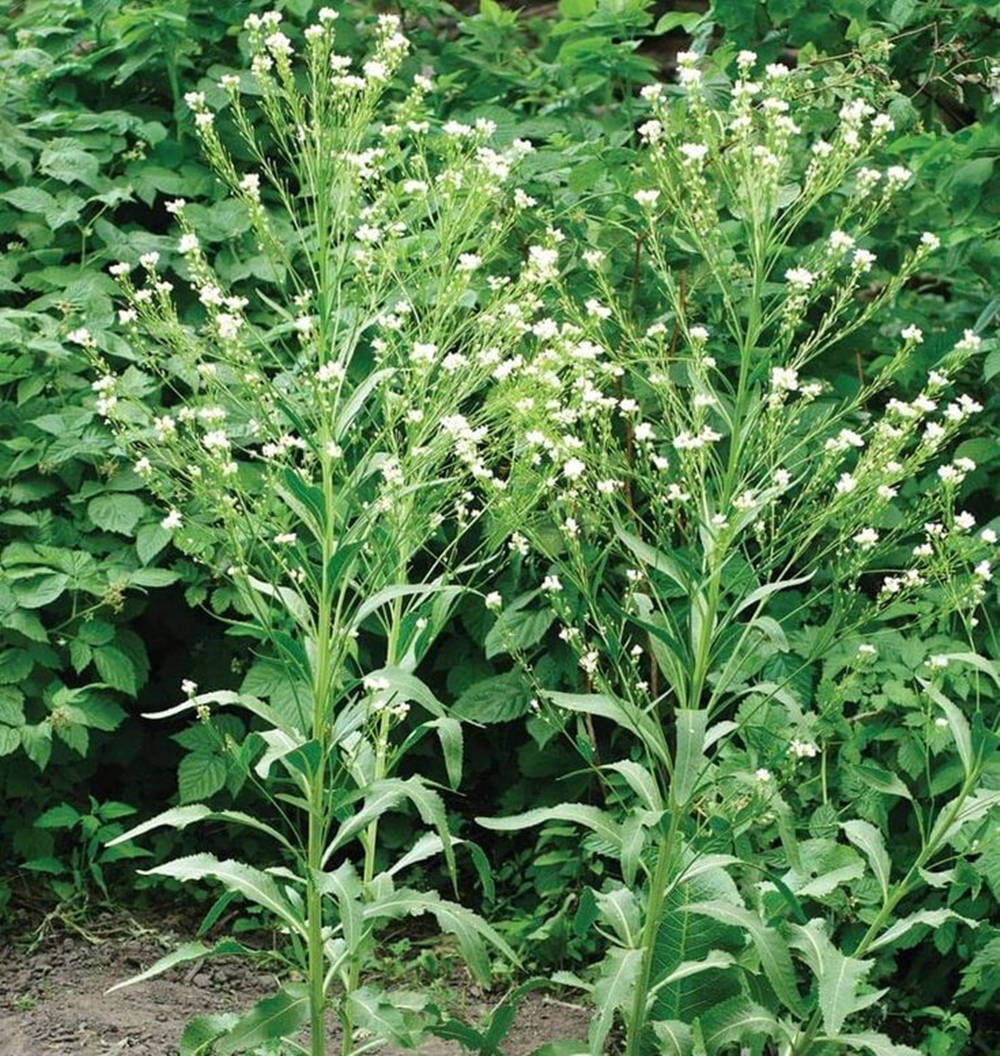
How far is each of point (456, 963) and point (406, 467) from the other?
167 cm

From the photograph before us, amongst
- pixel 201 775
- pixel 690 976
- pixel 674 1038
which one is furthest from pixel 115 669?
pixel 674 1038

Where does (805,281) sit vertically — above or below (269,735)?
above

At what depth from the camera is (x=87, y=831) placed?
432 cm

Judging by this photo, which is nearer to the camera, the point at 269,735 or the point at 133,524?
the point at 269,735

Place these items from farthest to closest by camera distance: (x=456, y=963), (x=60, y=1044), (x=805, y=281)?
(x=456, y=963)
(x=60, y=1044)
(x=805, y=281)

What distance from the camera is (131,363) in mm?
4789

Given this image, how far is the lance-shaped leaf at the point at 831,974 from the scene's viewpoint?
2941mm

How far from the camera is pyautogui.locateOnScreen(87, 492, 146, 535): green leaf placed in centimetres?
431

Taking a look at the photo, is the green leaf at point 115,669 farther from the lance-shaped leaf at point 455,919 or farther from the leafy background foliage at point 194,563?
the lance-shaped leaf at point 455,919

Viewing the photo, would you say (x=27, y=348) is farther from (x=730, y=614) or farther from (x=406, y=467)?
(x=730, y=614)

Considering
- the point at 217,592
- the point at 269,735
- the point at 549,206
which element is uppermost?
the point at 549,206

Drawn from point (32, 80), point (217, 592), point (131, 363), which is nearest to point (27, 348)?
point (131, 363)

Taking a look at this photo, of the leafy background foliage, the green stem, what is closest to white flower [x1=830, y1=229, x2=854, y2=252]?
the green stem

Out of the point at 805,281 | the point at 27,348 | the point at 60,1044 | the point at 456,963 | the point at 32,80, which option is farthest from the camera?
the point at 32,80
